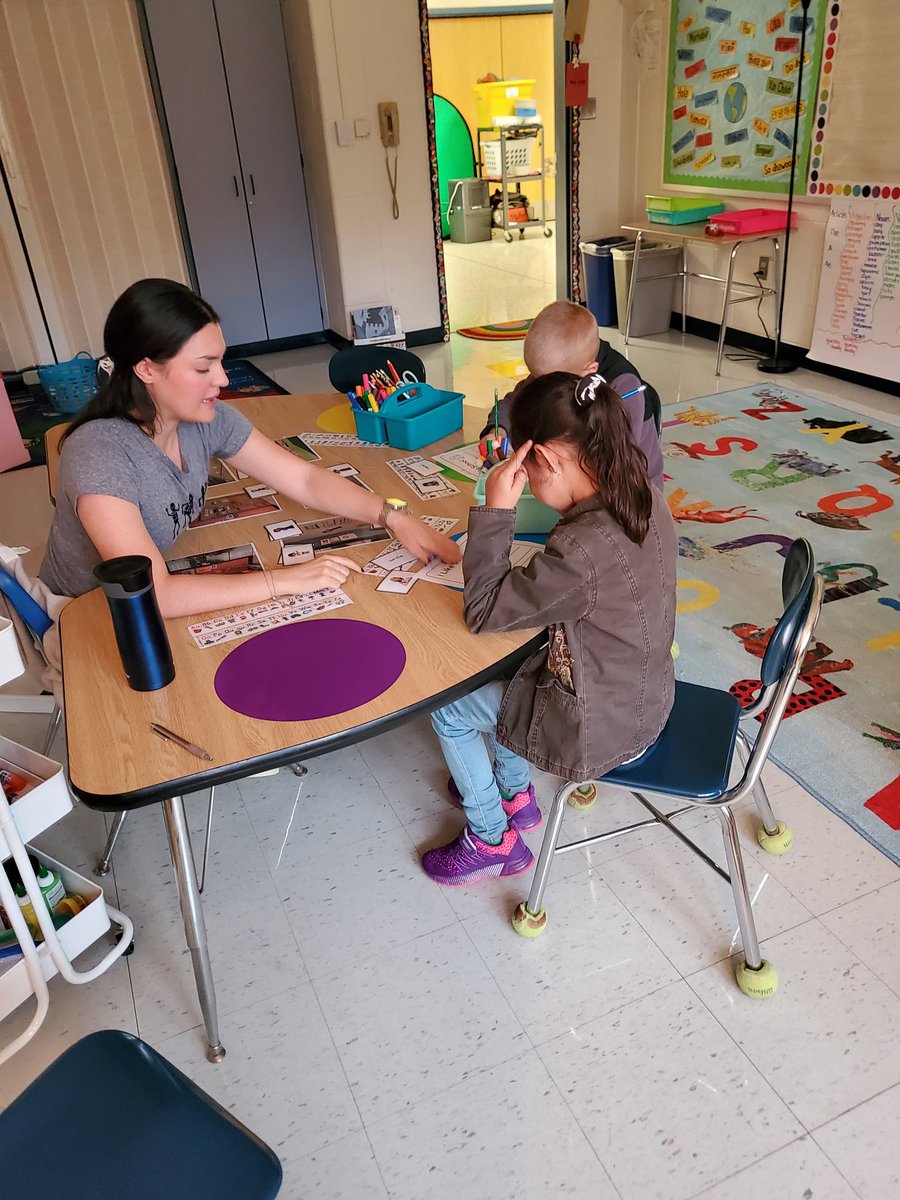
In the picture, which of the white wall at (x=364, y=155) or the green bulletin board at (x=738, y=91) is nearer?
the green bulletin board at (x=738, y=91)

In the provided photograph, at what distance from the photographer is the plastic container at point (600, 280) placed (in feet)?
19.4

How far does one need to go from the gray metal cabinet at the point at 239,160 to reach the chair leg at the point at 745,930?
5.58 meters

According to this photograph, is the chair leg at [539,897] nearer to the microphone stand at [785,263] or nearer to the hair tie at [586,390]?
the hair tie at [586,390]

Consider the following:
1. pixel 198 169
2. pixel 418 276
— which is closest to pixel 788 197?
pixel 418 276

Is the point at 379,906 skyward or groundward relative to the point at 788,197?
groundward

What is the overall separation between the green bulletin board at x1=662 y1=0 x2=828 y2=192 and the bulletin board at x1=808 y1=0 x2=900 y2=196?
0.33ft

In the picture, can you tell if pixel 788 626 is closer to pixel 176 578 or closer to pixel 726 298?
pixel 176 578

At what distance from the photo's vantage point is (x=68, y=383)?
5348 mm

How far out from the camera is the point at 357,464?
7.54 feet

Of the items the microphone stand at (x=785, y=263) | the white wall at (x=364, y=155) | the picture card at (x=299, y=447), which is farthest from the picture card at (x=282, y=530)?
the white wall at (x=364, y=155)

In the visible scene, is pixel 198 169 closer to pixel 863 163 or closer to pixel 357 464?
pixel 863 163

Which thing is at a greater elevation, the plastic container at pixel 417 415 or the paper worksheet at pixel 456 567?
the plastic container at pixel 417 415

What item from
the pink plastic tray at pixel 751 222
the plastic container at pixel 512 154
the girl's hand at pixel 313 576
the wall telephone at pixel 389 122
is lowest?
the girl's hand at pixel 313 576

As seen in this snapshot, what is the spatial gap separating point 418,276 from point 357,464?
13.4ft
